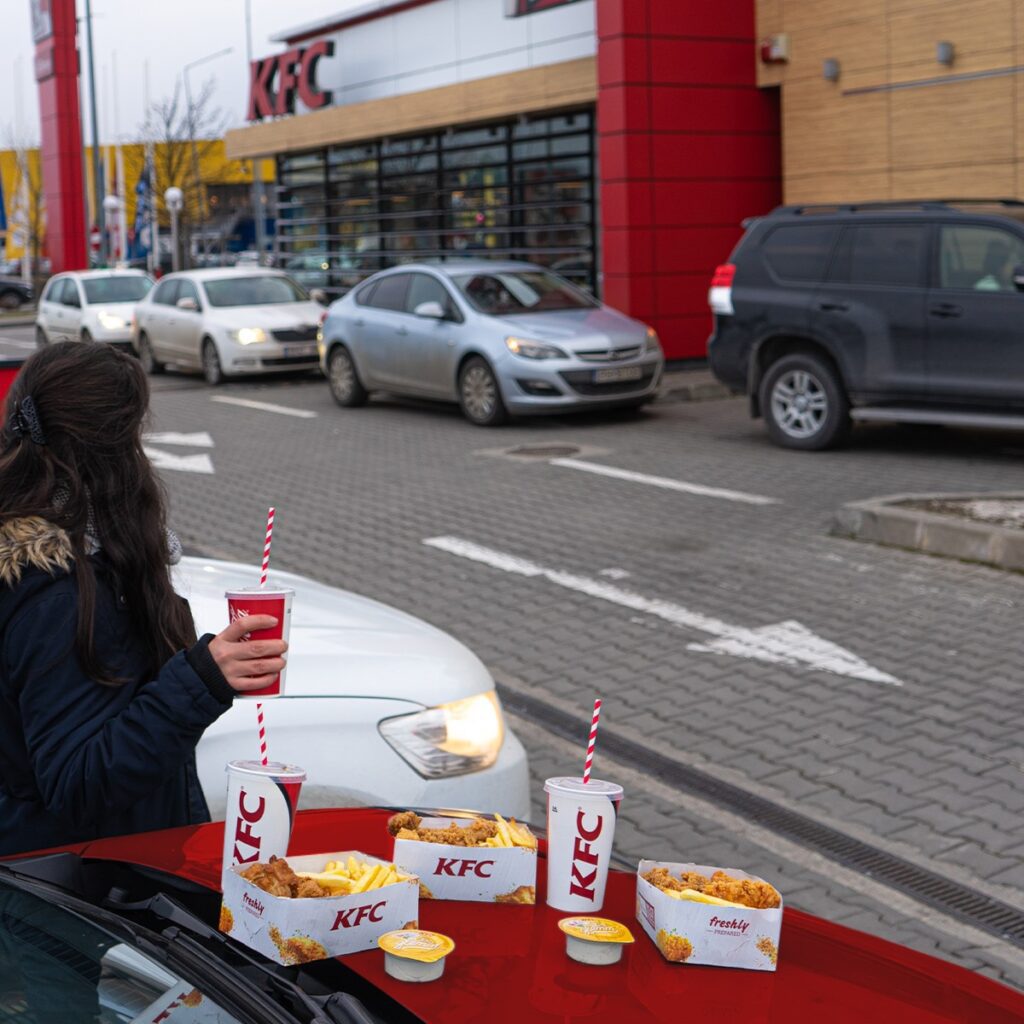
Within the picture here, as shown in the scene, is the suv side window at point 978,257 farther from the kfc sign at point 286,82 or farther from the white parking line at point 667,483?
the kfc sign at point 286,82

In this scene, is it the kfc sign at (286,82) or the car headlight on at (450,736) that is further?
the kfc sign at (286,82)

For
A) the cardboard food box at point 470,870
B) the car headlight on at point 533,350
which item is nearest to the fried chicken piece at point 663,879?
the cardboard food box at point 470,870

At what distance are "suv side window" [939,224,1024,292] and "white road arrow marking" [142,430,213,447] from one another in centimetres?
714

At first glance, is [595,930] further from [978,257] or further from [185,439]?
[185,439]

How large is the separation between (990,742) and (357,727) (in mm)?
3005

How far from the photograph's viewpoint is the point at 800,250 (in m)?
13.1

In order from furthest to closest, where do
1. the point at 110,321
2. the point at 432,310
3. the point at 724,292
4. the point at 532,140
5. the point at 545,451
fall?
the point at 110,321 → the point at 532,140 → the point at 432,310 → the point at 545,451 → the point at 724,292

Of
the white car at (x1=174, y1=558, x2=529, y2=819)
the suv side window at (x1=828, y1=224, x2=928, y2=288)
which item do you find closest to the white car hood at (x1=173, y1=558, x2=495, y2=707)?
the white car at (x1=174, y1=558, x2=529, y2=819)

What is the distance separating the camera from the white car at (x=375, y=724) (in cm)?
376

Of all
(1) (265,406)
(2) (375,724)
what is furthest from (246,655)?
(1) (265,406)

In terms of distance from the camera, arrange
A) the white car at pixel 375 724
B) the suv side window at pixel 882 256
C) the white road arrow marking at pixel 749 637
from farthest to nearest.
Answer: the suv side window at pixel 882 256
the white road arrow marking at pixel 749 637
the white car at pixel 375 724

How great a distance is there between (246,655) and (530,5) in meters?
20.4

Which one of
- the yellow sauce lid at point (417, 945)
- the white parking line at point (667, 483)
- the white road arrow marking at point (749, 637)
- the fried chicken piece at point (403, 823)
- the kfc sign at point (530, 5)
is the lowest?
the white road arrow marking at point (749, 637)

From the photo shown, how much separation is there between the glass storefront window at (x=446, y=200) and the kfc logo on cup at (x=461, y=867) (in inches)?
802
